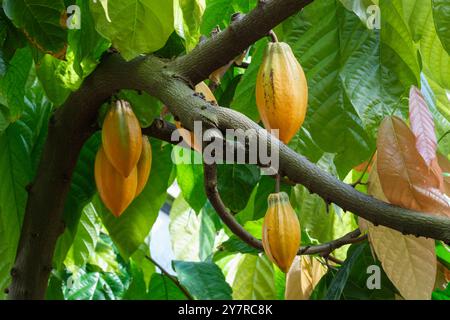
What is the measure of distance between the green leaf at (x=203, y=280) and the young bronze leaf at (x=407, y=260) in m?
0.52

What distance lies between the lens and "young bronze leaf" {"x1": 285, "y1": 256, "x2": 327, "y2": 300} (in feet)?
3.58

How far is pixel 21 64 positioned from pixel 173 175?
0.33 meters

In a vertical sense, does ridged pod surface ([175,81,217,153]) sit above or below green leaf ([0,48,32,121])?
below

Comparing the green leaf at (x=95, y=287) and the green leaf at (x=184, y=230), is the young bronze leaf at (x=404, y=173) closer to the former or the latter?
the green leaf at (x=184, y=230)

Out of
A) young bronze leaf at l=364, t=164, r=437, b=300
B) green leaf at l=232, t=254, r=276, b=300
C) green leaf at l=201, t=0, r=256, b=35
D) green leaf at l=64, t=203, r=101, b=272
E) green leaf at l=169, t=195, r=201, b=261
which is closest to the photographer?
young bronze leaf at l=364, t=164, r=437, b=300

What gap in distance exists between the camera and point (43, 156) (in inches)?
34.9

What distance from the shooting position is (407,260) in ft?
2.26

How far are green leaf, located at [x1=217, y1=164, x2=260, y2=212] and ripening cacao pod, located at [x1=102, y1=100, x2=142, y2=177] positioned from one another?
0.22 metres

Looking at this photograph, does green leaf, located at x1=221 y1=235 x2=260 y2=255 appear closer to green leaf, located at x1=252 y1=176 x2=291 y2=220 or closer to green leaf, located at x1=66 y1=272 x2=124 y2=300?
green leaf, located at x1=252 y1=176 x2=291 y2=220

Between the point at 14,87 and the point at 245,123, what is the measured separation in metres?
0.41

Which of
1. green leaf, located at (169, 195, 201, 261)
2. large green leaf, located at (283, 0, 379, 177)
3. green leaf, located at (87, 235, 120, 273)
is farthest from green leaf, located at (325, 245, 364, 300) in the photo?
green leaf, located at (87, 235, 120, 273)

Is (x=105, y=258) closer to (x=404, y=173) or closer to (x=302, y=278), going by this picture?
(x=302, y=278)

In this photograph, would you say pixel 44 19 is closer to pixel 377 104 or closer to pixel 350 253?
pixel 377 104
